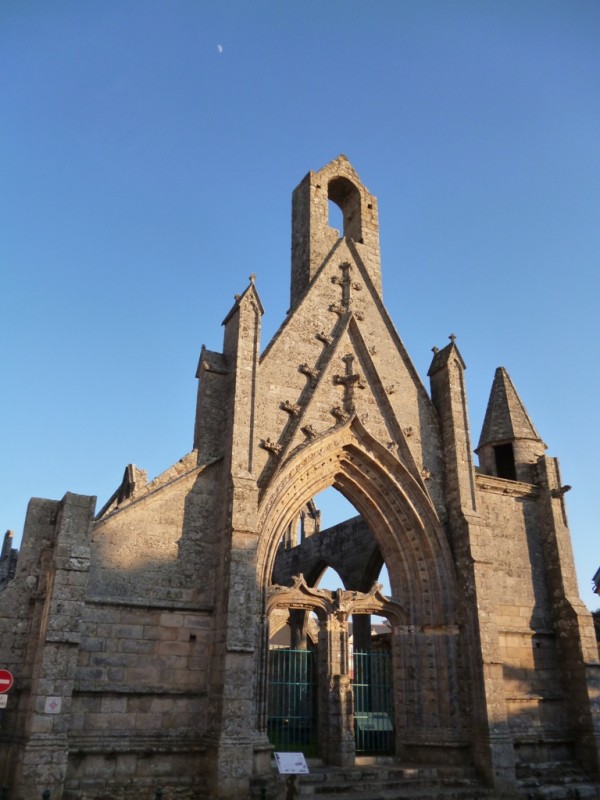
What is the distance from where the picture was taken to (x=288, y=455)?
13.0 metres

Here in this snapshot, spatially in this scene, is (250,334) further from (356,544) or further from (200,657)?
(356,544)

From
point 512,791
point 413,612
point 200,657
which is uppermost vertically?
point 413,612

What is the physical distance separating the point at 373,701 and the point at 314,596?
2.89 meters

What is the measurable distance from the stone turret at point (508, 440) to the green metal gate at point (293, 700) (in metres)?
6.25

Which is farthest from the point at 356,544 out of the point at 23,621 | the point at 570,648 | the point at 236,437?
the point at 23,621

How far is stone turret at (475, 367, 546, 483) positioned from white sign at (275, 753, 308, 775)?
8959 millimetres

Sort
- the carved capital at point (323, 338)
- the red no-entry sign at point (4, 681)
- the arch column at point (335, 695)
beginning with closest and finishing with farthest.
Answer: the red no-entry sign at point (4, 681) < the arch column at point (335, 695) < the carved capital at point (323, 338)

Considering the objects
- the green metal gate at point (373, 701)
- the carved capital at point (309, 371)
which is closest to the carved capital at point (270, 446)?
the carved capital at point (309, 371)

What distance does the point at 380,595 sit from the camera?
44.8 ft

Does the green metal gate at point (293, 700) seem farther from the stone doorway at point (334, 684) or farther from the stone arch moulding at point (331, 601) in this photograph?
the stone arch moulding at point (331, 601)

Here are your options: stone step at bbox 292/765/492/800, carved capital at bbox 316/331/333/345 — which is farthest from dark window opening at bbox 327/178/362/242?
stone step at bbox 292/765/492/800

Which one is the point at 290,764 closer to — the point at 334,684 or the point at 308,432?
the point at 334,684

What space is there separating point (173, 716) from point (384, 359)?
8324 mm

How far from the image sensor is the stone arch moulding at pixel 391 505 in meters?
13.4
